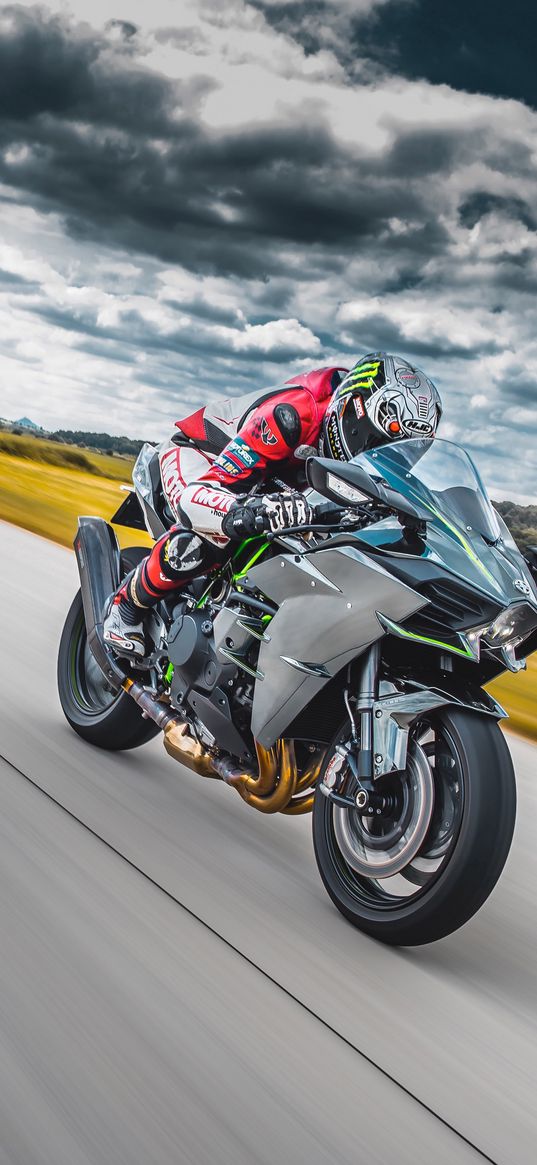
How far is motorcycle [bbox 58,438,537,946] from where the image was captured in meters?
2.57

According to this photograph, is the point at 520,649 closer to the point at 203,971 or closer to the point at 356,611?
the point at 356,611

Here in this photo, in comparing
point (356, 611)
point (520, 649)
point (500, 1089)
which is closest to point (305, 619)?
point (356, 611)

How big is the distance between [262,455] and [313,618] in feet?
2.37

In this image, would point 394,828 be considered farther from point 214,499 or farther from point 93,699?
point 93,699

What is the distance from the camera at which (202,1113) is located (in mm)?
1886

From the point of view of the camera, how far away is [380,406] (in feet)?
10.3

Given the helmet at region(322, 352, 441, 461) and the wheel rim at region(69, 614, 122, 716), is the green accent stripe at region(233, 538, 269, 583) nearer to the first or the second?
the helmet at region(322, 352, 441, 461)

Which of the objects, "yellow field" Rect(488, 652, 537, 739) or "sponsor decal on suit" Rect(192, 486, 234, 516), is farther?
"yellow field" Rect(488, 652, 537, 739)

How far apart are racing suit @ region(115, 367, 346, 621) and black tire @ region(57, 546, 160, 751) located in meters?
0.41

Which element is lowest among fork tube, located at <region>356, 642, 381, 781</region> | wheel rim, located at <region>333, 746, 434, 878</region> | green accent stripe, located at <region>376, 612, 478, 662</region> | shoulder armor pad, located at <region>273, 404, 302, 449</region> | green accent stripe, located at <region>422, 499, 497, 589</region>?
wheel rim, located at <region>333, 746, 434, 878</region>

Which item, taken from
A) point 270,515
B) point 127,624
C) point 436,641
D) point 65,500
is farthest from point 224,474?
point 65,500

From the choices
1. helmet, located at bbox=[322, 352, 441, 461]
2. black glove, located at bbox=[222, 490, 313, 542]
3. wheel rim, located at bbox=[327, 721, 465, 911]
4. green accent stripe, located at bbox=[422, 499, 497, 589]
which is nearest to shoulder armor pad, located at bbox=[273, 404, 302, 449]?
helmet, located at bbox=[322, 352, 441, 461]

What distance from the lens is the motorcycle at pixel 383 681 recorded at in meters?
2.57

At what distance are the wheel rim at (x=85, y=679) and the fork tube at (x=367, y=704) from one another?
166cm
